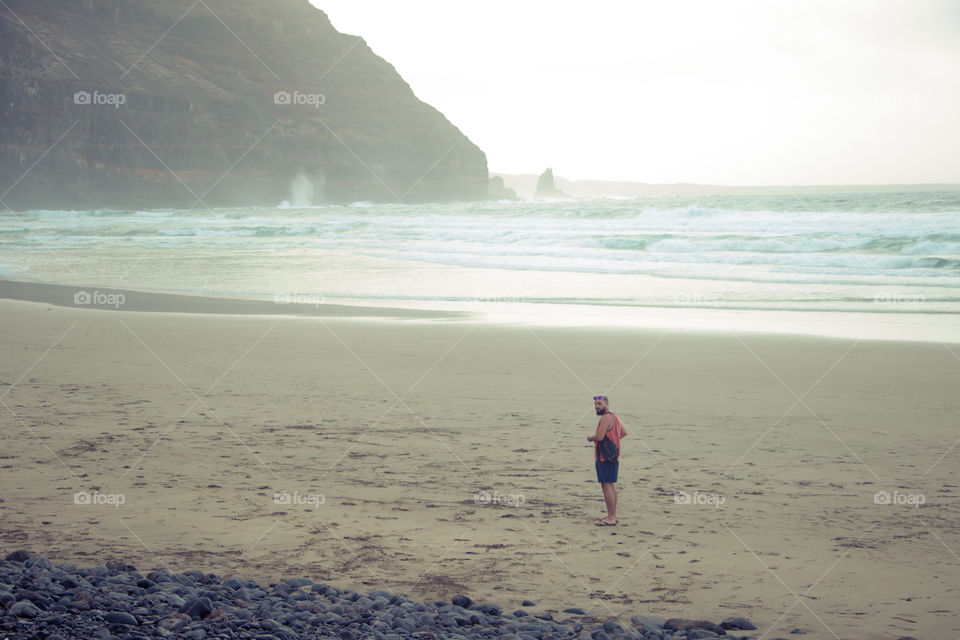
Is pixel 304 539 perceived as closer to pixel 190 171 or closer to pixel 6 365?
pixel 6 365

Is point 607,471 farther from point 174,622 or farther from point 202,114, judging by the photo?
point 202,114

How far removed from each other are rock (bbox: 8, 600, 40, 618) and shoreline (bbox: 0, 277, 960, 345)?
1162 cm

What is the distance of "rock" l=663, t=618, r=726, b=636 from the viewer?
14.2 ft

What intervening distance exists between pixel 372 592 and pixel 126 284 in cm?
1966

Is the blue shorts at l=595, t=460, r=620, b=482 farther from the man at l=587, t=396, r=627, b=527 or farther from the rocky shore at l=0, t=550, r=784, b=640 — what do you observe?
the rocky shore at l=0, t=550, r=784, b=640

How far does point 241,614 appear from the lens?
412 cm

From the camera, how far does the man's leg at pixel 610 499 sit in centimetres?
583

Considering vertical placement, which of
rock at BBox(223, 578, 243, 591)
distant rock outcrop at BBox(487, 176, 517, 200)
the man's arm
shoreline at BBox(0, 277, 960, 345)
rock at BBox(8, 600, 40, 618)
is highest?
distant rock outcrop at BBox(487, 176, 517, 200)

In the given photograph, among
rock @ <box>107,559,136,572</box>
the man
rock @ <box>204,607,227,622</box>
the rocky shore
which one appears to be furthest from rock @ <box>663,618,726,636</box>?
rock @ <box>107,559,136,572</box>

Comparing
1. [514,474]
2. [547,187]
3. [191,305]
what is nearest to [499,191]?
[547,187]

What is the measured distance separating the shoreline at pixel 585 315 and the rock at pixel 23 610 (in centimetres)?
1162

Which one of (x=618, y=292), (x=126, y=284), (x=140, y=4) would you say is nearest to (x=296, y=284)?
(x=126, y=284)

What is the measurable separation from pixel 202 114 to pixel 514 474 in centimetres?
11220

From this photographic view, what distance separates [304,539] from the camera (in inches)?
219
